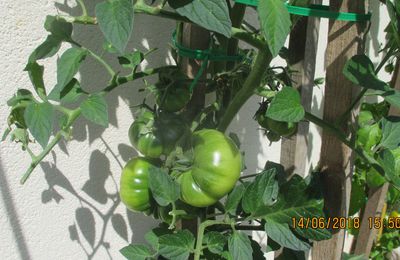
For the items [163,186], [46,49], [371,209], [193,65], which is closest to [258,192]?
[163,186]

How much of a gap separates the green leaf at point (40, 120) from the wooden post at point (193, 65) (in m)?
0.30

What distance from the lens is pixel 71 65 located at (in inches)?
23.7

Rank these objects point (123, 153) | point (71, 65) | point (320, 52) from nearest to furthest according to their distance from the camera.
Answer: point (71, 65) → point (123, 153) → point (320, 52)

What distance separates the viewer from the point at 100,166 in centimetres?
93

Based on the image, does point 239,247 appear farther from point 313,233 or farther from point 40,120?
point 40,120

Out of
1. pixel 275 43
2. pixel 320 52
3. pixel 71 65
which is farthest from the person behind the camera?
pixel 320 52

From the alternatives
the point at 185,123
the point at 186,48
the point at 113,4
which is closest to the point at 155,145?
the point at 185,123

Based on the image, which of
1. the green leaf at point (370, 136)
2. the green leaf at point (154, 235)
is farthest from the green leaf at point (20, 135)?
the green leaf at point (370, 136)

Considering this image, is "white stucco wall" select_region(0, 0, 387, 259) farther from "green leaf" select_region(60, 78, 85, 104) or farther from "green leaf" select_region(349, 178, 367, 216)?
"green leaf" select_region(349, 178, 367, 216)

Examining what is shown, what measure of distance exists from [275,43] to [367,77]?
25 centimetres

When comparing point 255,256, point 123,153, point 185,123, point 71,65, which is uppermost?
point 71,65

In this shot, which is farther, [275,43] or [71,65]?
[71,65]

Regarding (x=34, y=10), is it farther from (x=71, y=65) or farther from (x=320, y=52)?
(x=320, y=52)

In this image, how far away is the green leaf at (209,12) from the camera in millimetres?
437
